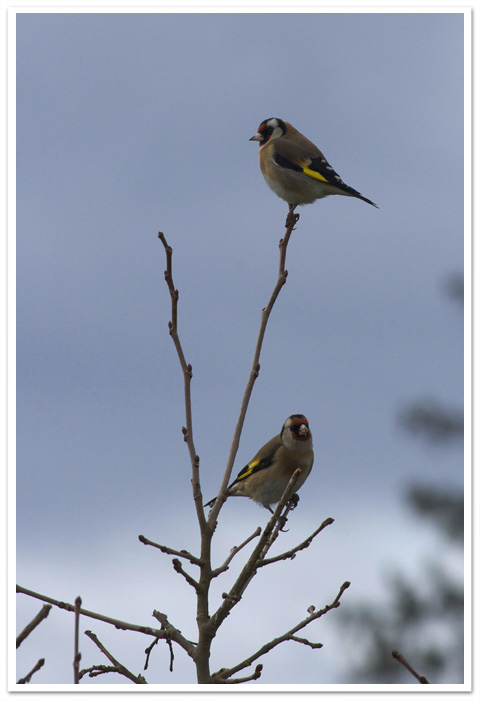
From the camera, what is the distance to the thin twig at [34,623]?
2498 millimetres

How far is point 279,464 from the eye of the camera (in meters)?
6.26

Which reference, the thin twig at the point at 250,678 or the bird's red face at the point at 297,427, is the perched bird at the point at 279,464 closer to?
the bird's red face at the point at 297,427

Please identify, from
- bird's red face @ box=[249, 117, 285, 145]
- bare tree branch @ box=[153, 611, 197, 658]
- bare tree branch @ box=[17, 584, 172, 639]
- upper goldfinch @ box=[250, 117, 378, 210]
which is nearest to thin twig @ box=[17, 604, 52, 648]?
bare tree branch @ box=[17, 584, 172, 639]

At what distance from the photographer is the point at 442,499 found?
1736cm

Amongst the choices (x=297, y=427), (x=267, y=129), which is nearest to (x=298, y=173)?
(x=267, y=129)

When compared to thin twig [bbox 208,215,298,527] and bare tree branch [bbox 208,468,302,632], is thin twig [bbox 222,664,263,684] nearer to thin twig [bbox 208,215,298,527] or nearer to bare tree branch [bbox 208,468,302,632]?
bare tree branch [bbox 208,468,302,632]

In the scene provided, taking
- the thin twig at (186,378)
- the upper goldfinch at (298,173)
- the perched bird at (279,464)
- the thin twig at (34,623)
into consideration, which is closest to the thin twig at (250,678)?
the thin twig at (186,378)

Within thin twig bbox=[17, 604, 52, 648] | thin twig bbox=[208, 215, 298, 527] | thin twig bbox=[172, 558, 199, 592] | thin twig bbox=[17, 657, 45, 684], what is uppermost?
thin twig bbox=[208, 215, 298, 527]

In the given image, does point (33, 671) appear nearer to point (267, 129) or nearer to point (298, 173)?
point (298, 173)

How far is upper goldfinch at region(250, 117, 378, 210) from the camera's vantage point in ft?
25.4

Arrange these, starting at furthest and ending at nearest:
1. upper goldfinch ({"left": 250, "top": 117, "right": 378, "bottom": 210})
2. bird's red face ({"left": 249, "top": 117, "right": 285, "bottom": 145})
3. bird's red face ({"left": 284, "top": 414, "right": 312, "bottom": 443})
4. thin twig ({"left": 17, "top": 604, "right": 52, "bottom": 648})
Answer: bird's red face ({"left": 249, "top": 117, "right": 285, "bottom": 145})
upper goldfinch ({"left": 250, "top": 117, "right": 378, "bottom": 210})
bird's red face ({"left": 284, "top": 414, "right": 312, "bottom": 443})
thin twig ({"left": 17, "top": 604, "right": 52, "bottom": 648})

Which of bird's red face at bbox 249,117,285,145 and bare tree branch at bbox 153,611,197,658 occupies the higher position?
bird's red face at bbox 249,117,285,145

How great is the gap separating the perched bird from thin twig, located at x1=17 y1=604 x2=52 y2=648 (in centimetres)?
364
